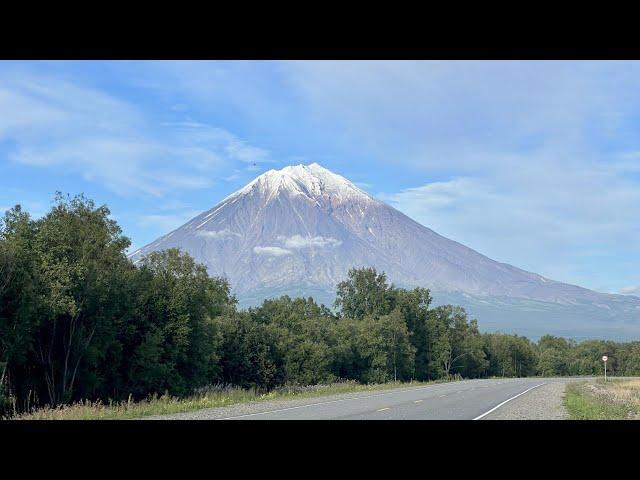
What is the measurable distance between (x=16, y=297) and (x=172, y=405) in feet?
22.5

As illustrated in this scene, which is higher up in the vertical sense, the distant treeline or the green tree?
the green tree

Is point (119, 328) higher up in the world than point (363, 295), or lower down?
lower down

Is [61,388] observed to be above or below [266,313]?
below

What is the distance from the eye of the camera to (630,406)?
2261cm

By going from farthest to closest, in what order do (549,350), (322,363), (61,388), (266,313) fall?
(549,350) → (266,313) → (322,363) → (61,388)

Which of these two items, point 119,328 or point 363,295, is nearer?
point 119,328

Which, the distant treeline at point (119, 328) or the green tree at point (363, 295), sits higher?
the green tree at point (363, 295)

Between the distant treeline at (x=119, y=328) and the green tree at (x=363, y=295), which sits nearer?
the distant treeline at (x=119, y=328)

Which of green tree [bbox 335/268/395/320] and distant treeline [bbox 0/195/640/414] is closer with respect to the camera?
distant treeline [bbox 0/195/640/414]

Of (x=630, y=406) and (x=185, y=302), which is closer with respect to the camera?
(x=630, y=406)
